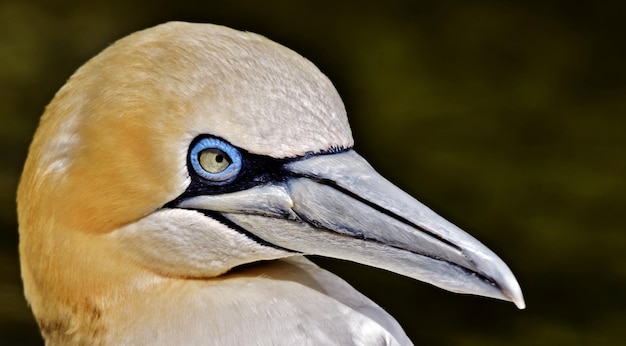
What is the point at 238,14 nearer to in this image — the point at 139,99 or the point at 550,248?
the point at 550,248

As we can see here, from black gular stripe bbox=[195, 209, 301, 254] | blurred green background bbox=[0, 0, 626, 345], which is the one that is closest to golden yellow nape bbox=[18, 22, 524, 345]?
black gular stripe bbox=[195, 209, 301, 254]

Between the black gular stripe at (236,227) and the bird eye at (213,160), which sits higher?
the bird eye at (213,160)

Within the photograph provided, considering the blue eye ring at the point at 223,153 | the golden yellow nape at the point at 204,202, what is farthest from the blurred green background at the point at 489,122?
the blue eye ring at the point at 223,153

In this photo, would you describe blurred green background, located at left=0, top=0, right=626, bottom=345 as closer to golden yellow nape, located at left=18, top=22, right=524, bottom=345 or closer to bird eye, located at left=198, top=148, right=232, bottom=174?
golden yellow nape, located at left=18, top=22, right=524, bottom=345

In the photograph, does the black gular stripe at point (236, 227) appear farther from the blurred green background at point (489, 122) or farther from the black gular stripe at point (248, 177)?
the blurred green background at point (489, 122)

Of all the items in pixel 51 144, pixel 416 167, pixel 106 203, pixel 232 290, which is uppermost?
pixel 51 144

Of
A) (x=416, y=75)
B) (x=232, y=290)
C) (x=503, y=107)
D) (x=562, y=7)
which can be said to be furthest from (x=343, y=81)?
(x=232, y=290)
